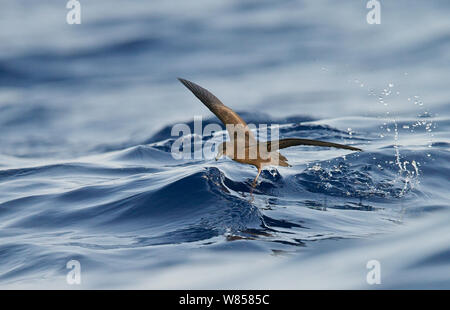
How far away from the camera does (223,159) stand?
8.91m

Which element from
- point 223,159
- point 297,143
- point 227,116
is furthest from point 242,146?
point 223,159

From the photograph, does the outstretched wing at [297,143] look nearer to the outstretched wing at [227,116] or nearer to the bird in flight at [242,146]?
the bird in flight at [242,146]

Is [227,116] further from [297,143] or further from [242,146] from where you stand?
[297,143]

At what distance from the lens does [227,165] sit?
8.44 meters

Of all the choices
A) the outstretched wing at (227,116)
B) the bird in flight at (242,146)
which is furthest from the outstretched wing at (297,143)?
the outstretched wing at (227,116)

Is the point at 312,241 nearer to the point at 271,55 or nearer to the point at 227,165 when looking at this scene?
the point at 227,165

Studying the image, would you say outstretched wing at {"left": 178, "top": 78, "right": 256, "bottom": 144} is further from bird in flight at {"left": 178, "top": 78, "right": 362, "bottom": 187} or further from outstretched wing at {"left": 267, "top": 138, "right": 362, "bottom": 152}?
outstretched wing at {"left": 267, "top": 138, "right": 362, "bottom": 152}

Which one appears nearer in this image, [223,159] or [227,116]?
[227,116]

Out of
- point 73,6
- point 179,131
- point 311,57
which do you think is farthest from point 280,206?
point 73,6

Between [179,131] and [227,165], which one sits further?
[179,131]

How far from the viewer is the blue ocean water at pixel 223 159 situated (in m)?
5.34

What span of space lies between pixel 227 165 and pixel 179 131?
10.3ft

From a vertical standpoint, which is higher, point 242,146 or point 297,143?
point 242,146

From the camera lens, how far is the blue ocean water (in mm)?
5344
